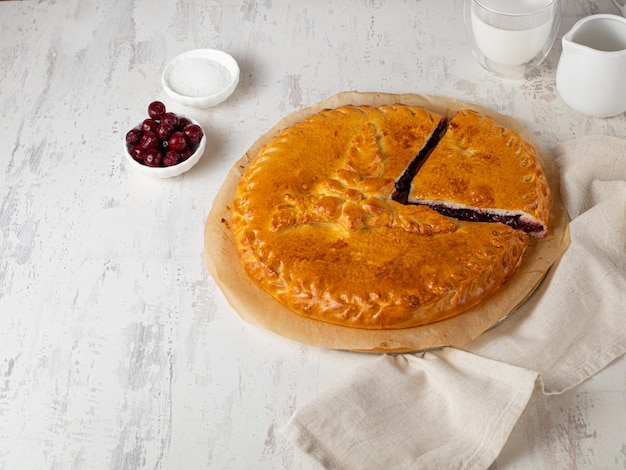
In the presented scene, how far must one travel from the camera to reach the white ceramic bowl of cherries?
340 centimetres

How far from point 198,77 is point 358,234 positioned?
4.31 ft

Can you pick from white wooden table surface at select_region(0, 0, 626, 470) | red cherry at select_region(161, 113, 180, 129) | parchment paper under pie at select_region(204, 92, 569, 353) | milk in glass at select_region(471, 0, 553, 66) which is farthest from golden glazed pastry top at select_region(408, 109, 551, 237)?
red cherry at select_region(161, 113, 180, 129)

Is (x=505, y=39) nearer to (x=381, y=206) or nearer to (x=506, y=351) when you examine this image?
(x=381, y=206)

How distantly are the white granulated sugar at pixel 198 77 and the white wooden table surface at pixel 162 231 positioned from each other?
92 mm

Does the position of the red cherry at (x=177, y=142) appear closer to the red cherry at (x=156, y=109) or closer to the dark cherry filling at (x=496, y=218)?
the red cherry at (x=156, y=109)

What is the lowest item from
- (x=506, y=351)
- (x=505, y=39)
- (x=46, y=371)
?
(x=46, y=371)

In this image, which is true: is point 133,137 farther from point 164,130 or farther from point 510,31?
point 510,31

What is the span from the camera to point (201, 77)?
3793 mm

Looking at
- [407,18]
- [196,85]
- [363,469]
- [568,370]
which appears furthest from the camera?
[407,18]

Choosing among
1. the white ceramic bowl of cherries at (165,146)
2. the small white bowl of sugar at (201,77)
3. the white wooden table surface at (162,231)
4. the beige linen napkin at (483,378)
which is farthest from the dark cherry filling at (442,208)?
the small white bowl of sugar at (201,77)

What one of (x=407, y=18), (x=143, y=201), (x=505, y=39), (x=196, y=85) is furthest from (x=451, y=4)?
(x=143, y=201)

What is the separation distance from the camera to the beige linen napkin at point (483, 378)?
250cm

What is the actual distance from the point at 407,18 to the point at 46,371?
2.55 metres

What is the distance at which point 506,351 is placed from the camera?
2746 mm
